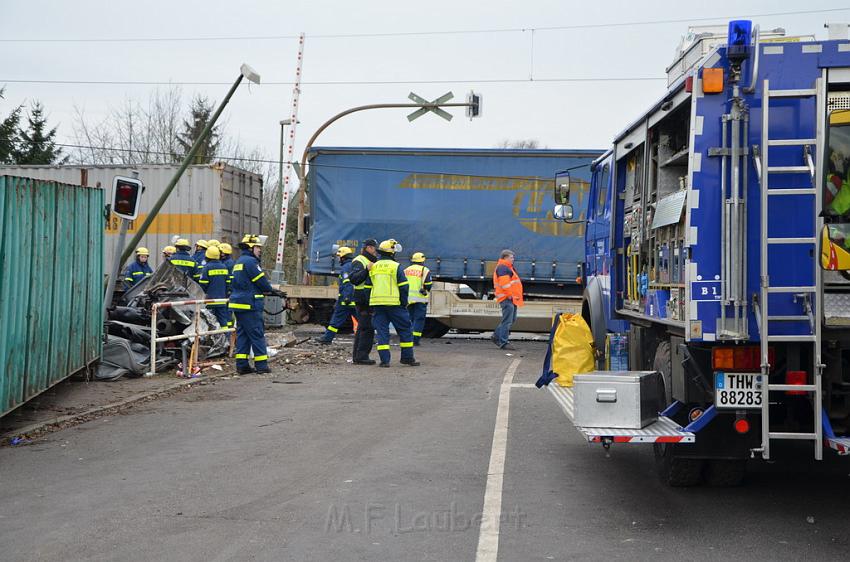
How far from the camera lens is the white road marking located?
17.3ft

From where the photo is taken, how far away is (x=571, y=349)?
8.69 metres

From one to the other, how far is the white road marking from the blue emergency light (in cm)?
309

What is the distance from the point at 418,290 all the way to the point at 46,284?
960 cm

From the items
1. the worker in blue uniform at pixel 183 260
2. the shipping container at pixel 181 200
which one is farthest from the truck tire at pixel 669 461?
the shipping container at pixel 181 200

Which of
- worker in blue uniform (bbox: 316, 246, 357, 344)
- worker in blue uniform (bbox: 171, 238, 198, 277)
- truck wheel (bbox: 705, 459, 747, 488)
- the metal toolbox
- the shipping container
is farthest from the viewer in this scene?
the shipping container

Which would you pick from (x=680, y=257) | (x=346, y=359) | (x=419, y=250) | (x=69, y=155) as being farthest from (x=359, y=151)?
(x=69, y=155)

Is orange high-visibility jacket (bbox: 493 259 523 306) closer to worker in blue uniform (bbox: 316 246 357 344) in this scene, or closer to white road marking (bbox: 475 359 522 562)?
worker in blue uniform (bbox: 316 246 357 344)

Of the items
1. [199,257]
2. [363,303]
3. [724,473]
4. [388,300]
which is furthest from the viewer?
[199,257]

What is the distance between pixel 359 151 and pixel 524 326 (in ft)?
17.4

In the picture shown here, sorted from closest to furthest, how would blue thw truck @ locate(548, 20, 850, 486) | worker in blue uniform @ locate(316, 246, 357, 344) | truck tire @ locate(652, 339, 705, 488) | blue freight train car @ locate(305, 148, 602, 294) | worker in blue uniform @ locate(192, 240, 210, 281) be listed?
blue thw truck @ locate(548, 20, 850, 486) < truck tire @ locate(652, 339, 705, 488) < worker in blue uniform @ locate(316, 246, 357, 344) < worker in blue uniform @ locate(192, 240, 210, 281) < blue freight train car @ locate(305, 148, 602, 294)

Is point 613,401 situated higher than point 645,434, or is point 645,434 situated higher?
point 613,401

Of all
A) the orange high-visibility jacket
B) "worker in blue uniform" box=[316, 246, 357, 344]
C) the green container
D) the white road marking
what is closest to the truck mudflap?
the white road marking

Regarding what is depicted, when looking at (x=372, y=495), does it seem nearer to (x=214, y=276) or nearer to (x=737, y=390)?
(x=737, y=390)

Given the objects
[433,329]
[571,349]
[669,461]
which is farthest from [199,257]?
[669,461]
